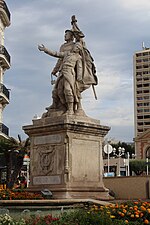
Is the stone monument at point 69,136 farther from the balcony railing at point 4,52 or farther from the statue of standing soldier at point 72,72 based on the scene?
the balcony railing at point 4,52

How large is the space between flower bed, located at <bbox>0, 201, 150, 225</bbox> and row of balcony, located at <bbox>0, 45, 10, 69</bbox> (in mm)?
45405

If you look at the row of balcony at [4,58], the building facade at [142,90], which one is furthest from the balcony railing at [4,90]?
the building facade at [142,90]

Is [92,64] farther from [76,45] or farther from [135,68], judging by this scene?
[135,68]

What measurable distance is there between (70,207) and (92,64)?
7.56 meters

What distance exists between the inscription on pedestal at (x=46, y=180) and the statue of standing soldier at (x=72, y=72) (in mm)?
2173

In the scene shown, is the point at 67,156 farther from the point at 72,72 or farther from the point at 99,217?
the point at 99,217

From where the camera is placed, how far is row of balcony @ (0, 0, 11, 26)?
5546 cm

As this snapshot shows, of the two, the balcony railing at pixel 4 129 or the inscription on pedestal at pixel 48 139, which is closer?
the inscription on pedestal at pixel 48 139

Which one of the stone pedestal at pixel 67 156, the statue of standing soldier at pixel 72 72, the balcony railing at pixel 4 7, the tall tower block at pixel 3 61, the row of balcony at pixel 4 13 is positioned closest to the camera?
the stone pedestal at pixel 67 156

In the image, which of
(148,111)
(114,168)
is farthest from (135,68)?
(114,168)

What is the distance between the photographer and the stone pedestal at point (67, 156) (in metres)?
15.5

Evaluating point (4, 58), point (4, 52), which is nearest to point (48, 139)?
point (4, 58)

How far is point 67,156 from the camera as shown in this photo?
50.9ft

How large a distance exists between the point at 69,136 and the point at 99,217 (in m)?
6.25
